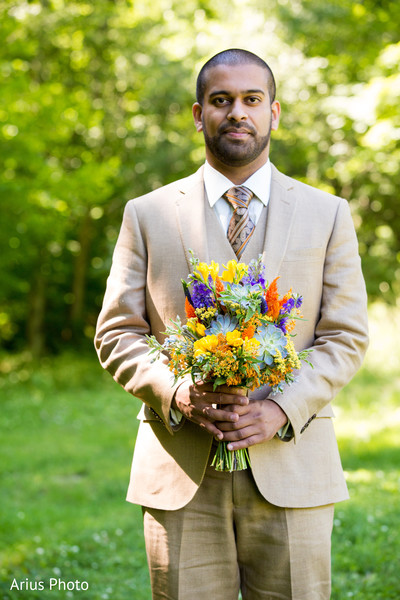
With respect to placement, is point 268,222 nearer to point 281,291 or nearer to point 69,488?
point 281,291

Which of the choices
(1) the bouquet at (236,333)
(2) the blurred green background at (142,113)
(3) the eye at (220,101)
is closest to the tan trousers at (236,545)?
(1) the bouquet at (236,333)

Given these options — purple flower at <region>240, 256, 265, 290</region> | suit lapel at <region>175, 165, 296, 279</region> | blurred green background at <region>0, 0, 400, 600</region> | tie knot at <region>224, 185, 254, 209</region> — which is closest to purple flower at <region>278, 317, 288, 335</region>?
purple flower at <region>240, 256, 265, 290</region>

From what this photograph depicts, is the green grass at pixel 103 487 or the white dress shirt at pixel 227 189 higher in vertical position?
the white dress shirt at pixel 227 189

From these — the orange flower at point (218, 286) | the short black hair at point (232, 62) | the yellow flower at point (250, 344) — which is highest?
the short black hair at point (232, 62)

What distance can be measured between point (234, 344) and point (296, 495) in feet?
2.43

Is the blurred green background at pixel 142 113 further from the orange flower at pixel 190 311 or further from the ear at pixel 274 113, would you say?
the orange flower at pixel 190 311

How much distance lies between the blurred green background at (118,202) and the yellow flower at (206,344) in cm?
268

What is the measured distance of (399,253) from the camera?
14.3 meters

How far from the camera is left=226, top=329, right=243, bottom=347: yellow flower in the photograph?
2102 mm

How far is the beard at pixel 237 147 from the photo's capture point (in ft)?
8.39

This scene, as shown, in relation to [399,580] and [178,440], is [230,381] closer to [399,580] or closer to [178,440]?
[178,440]

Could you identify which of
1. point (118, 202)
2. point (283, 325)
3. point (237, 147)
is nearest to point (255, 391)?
point (283, 325)

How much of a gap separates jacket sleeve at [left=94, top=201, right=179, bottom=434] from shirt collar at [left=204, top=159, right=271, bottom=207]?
0.99ft

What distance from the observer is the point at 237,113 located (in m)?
2.52
